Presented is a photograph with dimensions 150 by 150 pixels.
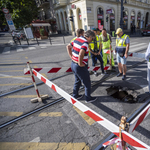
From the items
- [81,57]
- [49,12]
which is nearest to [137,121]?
[81,57]

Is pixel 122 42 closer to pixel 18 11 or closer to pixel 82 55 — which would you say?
pixel 82 55

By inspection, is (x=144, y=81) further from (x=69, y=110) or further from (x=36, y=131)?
(x=36, y=131)

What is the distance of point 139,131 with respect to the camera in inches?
82.6

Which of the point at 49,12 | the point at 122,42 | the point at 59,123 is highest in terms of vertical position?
the point at 49,12

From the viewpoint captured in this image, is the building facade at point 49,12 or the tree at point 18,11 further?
the building facade at point 49,12

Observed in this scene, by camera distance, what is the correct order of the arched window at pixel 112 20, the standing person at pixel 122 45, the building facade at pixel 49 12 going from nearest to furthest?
the standing person at pixel 122 45 → the arched window at pixel 112 20 → the building facade at pixel 49 12

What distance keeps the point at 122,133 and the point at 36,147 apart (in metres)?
1.66

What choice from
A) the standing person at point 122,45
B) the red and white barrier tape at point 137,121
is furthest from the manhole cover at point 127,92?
the red and white barrier tape at point 137,121

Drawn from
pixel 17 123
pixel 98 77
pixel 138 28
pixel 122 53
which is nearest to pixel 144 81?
pixel 122 53

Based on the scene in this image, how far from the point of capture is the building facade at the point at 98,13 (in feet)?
63.3

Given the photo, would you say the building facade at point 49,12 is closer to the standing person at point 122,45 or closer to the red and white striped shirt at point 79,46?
the standing person at point 122,45

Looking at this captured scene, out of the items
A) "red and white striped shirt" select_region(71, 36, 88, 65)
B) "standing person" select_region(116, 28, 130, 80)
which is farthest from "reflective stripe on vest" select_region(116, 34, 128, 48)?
"red and white striped shirt" select_region(71, 36, 88, 65)

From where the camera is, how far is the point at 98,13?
21.5m

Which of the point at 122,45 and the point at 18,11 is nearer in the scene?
the point at 122,45
